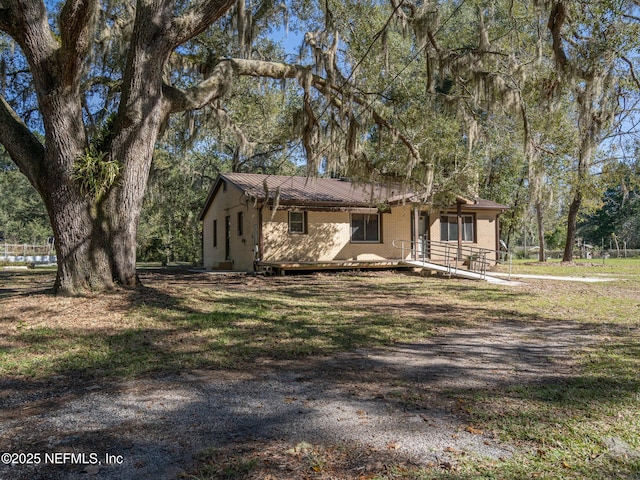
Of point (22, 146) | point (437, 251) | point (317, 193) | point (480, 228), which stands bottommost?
point (437, 251)

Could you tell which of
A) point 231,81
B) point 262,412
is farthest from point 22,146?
point 262,412

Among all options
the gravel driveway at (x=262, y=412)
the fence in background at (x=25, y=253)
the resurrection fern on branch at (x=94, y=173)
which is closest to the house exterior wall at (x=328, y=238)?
the resurrection fern on branch at (x=94, y=173)

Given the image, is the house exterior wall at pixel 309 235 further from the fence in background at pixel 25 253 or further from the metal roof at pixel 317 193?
the fence in background at pixel 25 253

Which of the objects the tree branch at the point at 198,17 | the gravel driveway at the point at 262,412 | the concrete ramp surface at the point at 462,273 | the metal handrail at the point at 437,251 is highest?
the tree branch at the point at 198,17

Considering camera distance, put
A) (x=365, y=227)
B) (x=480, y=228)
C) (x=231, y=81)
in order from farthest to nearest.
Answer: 1. (x=480, y=228)
2. (x=365, y=227)
3. (x=231, y=81)

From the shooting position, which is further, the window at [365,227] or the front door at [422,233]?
the front door at [422,233]

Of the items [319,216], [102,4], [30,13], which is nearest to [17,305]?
[30,13]

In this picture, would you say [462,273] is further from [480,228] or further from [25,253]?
[25,253]

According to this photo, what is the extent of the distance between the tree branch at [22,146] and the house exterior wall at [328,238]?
10172 millimetres

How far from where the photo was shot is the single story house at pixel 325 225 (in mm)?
17688

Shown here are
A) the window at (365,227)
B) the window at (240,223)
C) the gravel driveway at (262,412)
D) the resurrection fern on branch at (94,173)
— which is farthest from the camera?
the window at (365,227)

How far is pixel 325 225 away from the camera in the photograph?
1884 cm

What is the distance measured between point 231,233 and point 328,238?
430 cm

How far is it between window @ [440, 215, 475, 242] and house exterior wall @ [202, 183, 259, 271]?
347 inches
